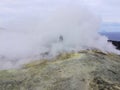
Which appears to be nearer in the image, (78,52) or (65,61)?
(65,61)

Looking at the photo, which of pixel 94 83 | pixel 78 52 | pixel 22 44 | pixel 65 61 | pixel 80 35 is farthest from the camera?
pixel 22 44

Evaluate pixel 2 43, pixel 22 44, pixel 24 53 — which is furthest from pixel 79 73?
pixel 2 43

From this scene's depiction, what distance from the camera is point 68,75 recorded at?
19.1 meters

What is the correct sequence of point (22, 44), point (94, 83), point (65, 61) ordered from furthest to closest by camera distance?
point (22, 44) < point (65, 61) < point (94, 83)

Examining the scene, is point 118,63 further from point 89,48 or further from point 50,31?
point 50,31

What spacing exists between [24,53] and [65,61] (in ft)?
15.4

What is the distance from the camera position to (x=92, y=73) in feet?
61.8

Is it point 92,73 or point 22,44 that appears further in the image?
point 22,44

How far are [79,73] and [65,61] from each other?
59.4 inches

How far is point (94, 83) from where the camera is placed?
1838 cm

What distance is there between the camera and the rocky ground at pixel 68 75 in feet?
60.7

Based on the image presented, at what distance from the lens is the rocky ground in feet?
60.7

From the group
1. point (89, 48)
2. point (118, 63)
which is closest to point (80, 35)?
point (89, 48)

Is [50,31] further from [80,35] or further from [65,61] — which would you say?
[65,61]
